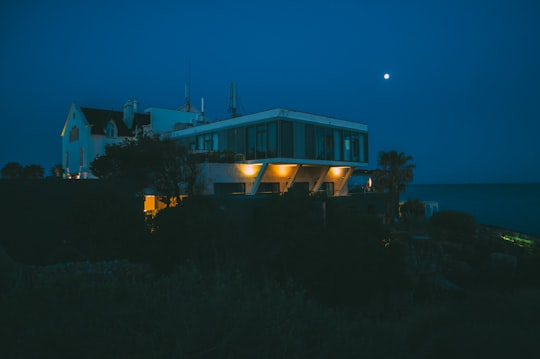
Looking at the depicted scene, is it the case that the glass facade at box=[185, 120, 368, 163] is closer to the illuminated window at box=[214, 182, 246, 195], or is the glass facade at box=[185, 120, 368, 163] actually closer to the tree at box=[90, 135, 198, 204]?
the illuminated window at box=[214, 182, 246, 195]

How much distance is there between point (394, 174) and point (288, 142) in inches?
472

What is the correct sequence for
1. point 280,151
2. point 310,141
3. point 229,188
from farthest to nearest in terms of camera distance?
1. point 310,141
2. point 229,188
3. point 280,151

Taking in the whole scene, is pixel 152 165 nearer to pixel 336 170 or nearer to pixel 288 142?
pixel 288 142

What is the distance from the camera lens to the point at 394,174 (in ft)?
93.7

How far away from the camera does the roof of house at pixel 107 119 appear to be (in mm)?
30281

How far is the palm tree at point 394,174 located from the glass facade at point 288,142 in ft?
10.5

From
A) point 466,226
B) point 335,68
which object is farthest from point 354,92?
point 466,226

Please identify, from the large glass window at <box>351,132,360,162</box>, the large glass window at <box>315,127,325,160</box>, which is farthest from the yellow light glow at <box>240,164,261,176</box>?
the large glass window at <box>351,132,360,162</box>

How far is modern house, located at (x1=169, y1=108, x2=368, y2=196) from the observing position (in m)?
21.0

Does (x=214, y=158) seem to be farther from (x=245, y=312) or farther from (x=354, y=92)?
(x=354, y=92)

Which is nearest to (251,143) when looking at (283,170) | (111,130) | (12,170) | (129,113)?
(283,170)

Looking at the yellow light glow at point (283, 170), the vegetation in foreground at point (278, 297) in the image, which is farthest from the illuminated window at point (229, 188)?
the vegetation in foreground at point (278, 297)

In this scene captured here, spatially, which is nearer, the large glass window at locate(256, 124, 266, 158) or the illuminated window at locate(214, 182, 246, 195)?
the illuminated window at locate(214, 182, 246, 195)

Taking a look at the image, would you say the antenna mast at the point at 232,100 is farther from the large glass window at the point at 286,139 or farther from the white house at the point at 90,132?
the white house at the point at 90,132
